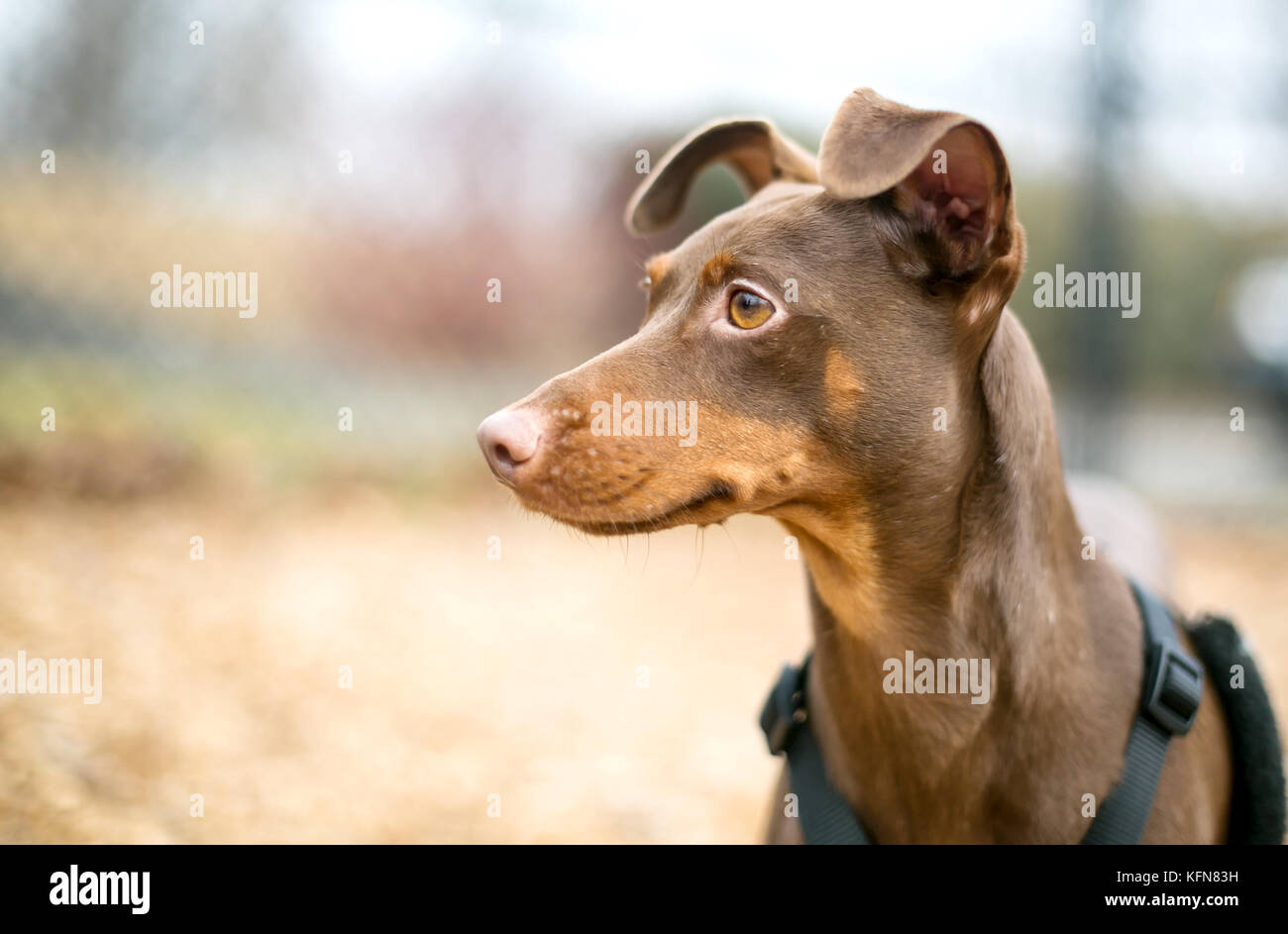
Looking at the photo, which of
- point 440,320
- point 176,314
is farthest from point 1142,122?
point 176,314

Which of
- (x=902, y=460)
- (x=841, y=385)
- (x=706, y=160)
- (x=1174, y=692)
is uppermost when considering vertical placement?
(x=706, y=160)

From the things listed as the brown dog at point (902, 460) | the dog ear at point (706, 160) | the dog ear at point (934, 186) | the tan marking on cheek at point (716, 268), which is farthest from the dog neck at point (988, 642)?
the dog ear at point (706, 160)

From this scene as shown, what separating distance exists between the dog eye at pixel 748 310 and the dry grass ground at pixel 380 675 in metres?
1.59

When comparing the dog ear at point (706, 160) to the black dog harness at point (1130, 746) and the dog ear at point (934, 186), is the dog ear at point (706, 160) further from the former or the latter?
the black dog harness at point (1130, 746)

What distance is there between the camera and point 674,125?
817 centimetres

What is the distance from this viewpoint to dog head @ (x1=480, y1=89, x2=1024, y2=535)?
1.91 metres

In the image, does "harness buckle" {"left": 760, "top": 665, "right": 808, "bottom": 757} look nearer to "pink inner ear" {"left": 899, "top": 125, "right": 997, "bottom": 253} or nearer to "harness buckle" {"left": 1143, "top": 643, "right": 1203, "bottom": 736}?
"harness buckle" {"left": 1143, "top": 643, "right": 1203, "bottom": 736}

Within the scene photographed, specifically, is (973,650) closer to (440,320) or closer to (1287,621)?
(1287,621)

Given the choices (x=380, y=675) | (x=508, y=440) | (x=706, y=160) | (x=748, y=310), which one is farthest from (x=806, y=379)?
(x=380, y=675)

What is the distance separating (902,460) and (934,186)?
59 centimetres

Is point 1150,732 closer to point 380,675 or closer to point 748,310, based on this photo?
point 748,310

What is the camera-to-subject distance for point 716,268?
2047 mm

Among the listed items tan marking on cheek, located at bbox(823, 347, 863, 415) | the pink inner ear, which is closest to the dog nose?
tan marking on cheek, located at bbox(823, 347, 863, 415)

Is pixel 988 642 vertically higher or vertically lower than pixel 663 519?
lower
